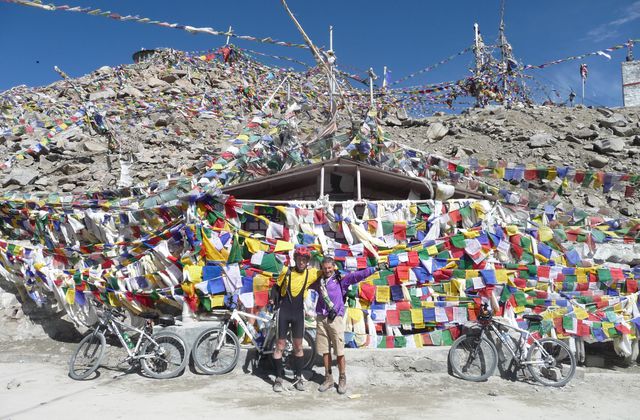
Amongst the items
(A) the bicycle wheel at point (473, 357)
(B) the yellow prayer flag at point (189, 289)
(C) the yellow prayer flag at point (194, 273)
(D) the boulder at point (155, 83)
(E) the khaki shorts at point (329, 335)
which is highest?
(D) the boulder at point (155, 83)

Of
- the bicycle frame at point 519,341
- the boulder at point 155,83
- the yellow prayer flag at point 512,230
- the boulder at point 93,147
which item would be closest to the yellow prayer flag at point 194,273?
the bicycle frame at point 519,341

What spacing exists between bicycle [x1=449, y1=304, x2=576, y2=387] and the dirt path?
20 cm

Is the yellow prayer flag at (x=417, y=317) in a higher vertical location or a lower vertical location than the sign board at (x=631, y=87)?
lower

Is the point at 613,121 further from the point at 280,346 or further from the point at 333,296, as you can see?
the point at 280,346

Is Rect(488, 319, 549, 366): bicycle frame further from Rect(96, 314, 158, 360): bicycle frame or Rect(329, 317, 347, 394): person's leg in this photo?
Rect(96, 314, 158, 360): bicycle frame

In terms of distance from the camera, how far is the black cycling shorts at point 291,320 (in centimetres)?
673

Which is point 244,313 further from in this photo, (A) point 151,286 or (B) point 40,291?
(B) point 40,291

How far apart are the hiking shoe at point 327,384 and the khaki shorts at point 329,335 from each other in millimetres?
350

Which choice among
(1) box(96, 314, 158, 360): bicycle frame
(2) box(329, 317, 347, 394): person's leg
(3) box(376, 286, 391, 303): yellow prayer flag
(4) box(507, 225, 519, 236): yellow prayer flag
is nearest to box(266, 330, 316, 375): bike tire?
(2) box(329, 317, 347, 394): person's leg

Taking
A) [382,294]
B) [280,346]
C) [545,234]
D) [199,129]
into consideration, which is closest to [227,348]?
[280,346]

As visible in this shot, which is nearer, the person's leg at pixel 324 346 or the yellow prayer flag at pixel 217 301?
the person's leg at pixel 324 346

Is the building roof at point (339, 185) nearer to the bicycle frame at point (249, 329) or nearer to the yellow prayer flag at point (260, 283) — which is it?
the yellow prayer flag at point (260, 283)

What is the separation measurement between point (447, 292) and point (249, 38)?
5849 millimetres

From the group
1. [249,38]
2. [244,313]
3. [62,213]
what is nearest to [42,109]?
[62,213]
